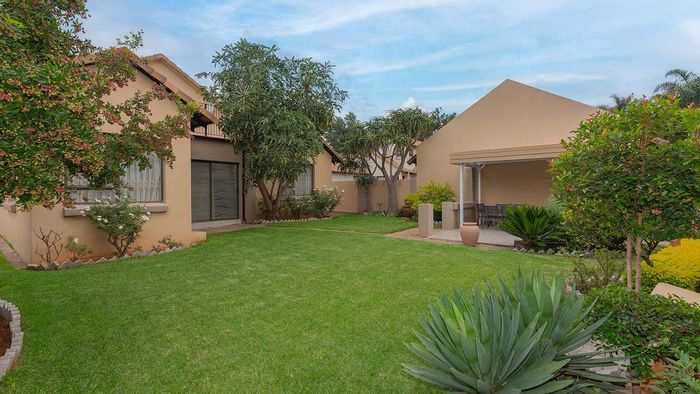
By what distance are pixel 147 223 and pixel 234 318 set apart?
677 cm

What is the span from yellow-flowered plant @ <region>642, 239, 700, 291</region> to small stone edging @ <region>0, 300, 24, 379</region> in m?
8.28

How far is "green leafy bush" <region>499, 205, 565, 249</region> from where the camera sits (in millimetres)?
11188

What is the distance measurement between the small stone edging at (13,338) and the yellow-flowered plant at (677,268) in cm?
828

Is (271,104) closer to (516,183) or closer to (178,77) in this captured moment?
(178,77)

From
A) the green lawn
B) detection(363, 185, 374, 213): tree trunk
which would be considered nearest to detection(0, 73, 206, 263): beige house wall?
the green lawn

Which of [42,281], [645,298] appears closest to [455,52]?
[645,298]

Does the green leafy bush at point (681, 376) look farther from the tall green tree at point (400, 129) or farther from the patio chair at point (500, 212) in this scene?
the tall green tree at point (400, 129)

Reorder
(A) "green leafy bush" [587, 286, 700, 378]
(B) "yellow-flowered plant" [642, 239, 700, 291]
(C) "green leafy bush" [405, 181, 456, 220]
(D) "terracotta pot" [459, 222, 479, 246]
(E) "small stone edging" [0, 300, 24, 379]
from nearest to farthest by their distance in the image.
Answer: (A) "green leafy bush" [587, 286, 700, 378] < (E) "small stone edging" [0, 300, 24, 379] < (B) "yellow-flowered plant" [642, 239, 700, 291] < (D) "terracotta pot" [459, 222, 479, 246] < (C) "green leafy bush" [405, 181, 456, 220]

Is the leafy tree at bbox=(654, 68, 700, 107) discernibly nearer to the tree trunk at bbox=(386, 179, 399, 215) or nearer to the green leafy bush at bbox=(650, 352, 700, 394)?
the tree trunk at bbox=(386, 179, 399, 215)

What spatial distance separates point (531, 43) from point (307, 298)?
463 inches

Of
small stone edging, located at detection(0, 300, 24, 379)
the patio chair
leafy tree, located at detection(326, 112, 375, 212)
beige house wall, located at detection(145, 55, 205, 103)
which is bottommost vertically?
small stone edging, located at detection(0, 300, 24, 379)

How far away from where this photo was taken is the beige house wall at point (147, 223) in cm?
915

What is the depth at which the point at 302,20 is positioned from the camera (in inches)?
448

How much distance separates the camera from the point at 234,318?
543 cm
